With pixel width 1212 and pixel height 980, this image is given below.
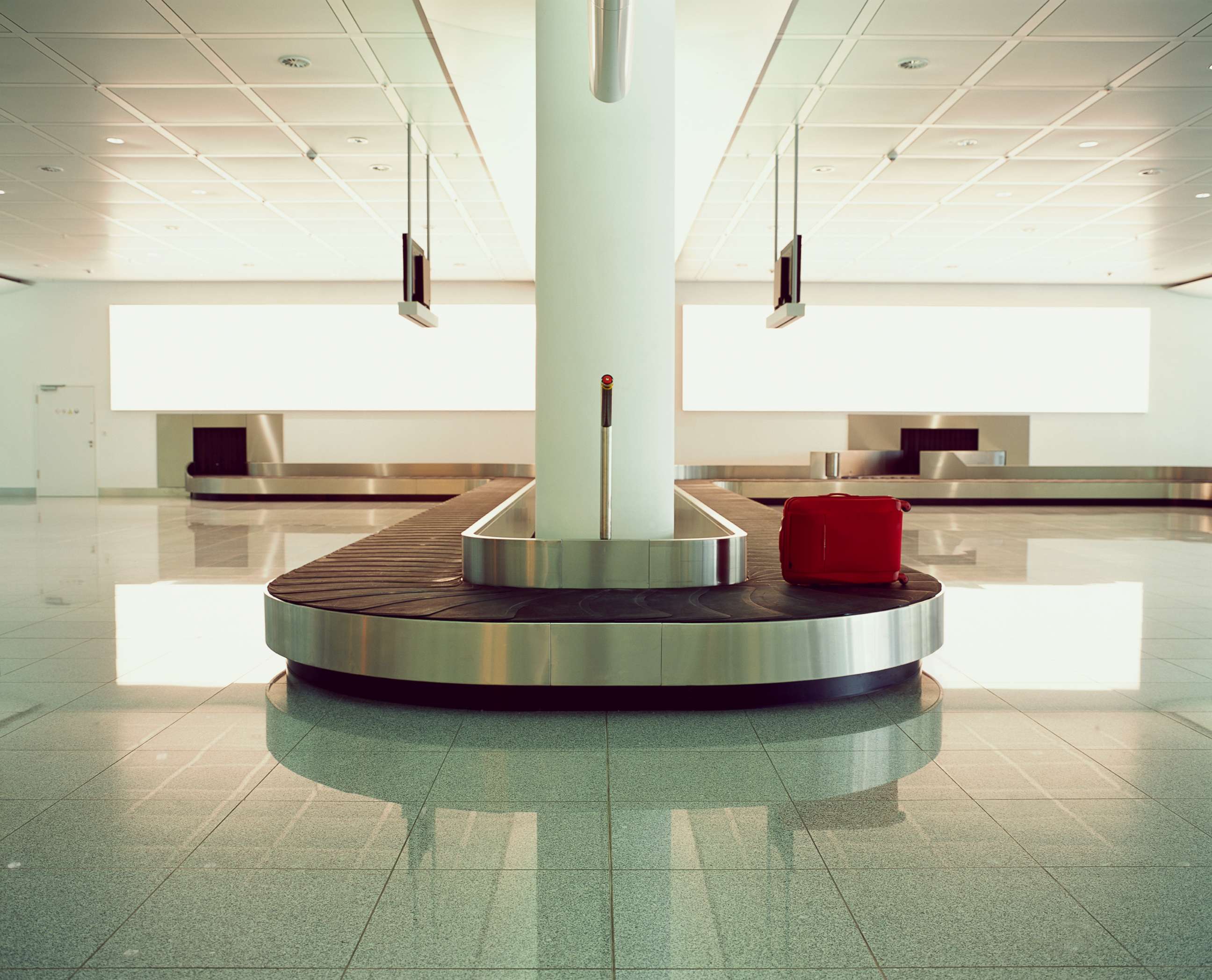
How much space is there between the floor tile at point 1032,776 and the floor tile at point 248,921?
225cm

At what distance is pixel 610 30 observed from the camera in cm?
326

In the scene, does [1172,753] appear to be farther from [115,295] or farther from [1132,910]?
[115,295]

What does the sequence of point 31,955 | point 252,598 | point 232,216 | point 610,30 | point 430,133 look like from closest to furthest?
point 31,955
point 610,30
point 252,598
point 430,133
point 232,216

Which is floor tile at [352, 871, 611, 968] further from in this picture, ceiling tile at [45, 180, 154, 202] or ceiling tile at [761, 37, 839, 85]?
ceiling tile at [45, 180, 154, 202]

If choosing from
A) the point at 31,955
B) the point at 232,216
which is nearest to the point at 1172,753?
the point at 31,955

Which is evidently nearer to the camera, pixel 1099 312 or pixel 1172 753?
pixel 1172 753

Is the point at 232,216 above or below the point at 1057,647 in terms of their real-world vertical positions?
above

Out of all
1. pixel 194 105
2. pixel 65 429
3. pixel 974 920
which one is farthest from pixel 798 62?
pixel 65 429

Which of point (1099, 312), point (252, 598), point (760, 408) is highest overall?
point (1099, 312)

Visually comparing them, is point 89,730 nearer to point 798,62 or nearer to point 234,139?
point 798,62

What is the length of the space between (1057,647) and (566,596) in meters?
3.17

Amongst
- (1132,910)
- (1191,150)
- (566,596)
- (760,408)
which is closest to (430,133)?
(566,596)

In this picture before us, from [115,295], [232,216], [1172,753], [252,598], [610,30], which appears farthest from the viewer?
[115,295]

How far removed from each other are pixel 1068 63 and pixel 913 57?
140 centimetres
